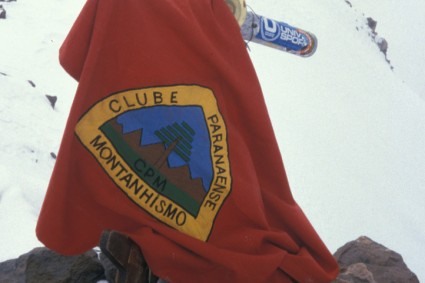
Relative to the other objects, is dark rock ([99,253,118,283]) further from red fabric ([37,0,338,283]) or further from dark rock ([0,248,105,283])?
red fabric ([37,0,338,283])

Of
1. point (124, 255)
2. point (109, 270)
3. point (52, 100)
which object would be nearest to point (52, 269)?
point (109, 270)

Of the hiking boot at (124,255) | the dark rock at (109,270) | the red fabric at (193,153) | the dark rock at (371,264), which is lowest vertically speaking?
the dark rock at (109,270)

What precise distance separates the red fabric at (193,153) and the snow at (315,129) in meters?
1.07

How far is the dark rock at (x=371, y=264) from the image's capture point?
168 cm

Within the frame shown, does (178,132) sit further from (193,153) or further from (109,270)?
(109,270)

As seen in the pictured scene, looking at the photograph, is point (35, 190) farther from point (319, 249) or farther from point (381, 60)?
point (381, 60)

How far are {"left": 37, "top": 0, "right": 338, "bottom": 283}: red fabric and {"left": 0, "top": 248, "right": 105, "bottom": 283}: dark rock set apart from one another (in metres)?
0.49

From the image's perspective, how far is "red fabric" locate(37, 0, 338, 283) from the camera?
90cm

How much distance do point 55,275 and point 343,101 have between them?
5252mm

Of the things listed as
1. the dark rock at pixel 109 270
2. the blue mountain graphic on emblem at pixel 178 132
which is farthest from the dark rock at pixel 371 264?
the blue mountain graphic on emblem at pixel 178 132

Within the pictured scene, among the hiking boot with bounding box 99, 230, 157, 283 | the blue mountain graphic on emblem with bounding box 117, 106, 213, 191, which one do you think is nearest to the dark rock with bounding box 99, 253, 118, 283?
the hiking boot with bounding box 99, 230, 157, 283

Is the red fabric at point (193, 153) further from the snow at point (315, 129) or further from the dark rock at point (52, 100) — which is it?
the dark rock at point (52, 100)

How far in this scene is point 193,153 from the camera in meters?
0.98

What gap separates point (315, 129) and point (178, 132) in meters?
4.33
